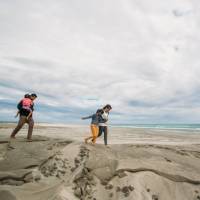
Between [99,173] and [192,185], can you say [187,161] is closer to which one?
[192,185]

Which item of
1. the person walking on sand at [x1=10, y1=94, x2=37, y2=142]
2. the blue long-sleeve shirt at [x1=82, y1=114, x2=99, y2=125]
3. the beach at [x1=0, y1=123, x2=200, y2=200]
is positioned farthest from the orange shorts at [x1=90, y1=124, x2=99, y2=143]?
the beach at [x1=0, y1=123, x2=200, y2=200]

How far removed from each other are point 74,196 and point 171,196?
212 centimetres

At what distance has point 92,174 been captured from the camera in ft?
20.7

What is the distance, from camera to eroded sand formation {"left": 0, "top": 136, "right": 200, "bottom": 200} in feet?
18.8

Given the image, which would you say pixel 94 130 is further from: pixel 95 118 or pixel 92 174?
pixel 92 174

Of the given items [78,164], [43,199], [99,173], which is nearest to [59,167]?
[78,164]

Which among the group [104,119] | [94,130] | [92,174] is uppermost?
[104,119]

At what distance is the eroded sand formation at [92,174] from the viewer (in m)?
5.72

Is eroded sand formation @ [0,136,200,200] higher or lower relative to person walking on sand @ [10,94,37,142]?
lower

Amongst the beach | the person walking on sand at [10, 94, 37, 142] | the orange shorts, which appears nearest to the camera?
the beach

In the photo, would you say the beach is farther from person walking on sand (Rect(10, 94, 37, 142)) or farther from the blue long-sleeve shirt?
the blue long-sleeve shirt

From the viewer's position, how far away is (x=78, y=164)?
7000 mm

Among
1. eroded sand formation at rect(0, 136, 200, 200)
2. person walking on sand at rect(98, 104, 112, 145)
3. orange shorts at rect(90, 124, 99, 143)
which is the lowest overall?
eroded sand formation at rect(0, 136, 200, 200)

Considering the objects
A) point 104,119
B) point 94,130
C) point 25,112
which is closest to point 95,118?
point 104,119
